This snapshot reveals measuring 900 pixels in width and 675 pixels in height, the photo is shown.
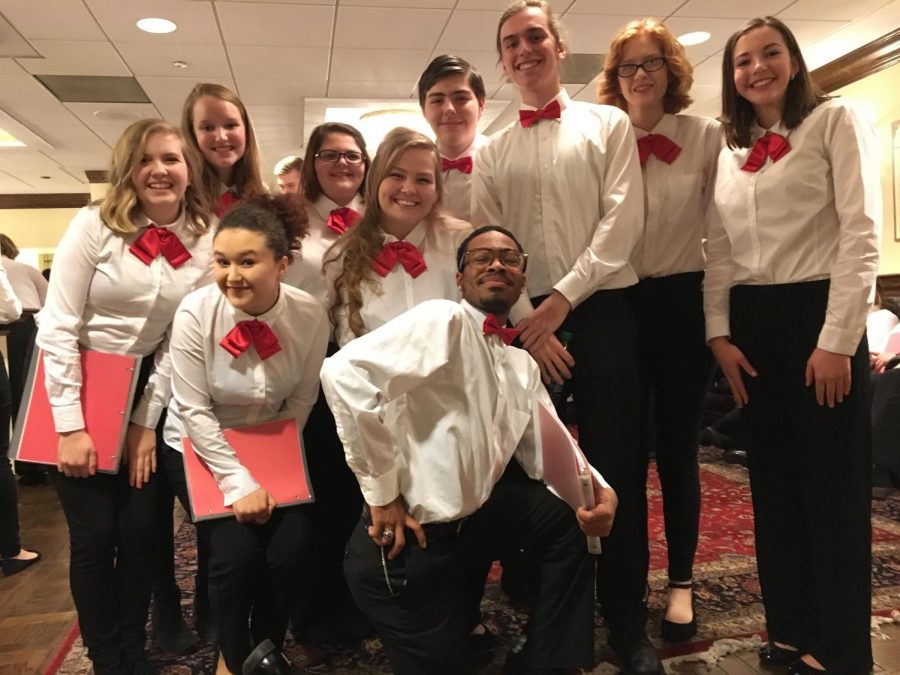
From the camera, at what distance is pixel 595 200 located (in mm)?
1962

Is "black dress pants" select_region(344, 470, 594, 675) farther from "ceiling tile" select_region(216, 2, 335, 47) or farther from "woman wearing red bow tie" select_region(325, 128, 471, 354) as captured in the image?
"ceiling tile" select_region(216, 2, 335, 47)

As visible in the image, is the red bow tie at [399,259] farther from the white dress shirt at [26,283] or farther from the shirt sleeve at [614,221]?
the white dress shirt at [26,283]

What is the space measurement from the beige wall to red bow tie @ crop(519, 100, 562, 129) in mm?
4974

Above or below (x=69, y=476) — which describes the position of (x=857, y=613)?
below

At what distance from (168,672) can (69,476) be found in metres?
0.69

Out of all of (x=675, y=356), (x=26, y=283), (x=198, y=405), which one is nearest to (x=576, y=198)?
(x=675, y=356)

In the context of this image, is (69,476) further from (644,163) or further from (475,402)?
(644,163)

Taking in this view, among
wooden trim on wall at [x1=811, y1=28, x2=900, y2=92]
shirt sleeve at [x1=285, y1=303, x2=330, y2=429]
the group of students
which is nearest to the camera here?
the group of students

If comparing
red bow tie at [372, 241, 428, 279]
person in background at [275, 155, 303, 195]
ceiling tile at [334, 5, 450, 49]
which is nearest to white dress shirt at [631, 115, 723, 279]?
red bow tie at [372, 241, 428, 279]

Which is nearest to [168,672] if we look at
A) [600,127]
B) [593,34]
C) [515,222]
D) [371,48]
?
[515,222]

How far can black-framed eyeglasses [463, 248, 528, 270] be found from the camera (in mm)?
1762

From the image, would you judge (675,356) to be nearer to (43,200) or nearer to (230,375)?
(230,375)

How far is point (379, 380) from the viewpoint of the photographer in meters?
1.58

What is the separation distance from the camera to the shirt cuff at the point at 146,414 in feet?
6.42
